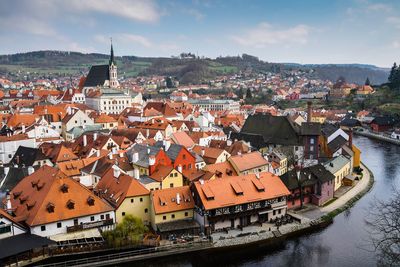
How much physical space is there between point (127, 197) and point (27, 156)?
811 inches

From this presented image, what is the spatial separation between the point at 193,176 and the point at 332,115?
87017mm

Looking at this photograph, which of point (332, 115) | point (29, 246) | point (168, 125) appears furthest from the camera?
point (332, 115)

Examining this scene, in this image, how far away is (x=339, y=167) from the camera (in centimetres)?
4731

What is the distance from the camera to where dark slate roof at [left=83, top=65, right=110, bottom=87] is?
112625 mm

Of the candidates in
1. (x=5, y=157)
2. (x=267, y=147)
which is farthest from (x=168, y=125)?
(x=5, y=157)

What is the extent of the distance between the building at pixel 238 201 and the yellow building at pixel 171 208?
0.70m

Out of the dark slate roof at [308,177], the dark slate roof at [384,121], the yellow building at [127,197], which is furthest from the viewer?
the dark slate roof at [384,121]

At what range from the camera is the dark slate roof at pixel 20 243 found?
26.5 metres

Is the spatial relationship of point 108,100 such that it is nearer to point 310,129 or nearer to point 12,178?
point 310,129

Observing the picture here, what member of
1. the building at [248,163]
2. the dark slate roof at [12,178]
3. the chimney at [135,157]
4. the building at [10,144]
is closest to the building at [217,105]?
the building at [10,144]

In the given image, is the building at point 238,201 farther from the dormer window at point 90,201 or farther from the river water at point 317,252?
the dormer window at point 90,201

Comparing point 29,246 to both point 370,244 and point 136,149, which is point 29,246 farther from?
point 370,244

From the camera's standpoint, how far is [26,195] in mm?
32656

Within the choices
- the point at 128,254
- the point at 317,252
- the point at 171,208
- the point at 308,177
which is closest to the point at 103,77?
the point at 308,177
